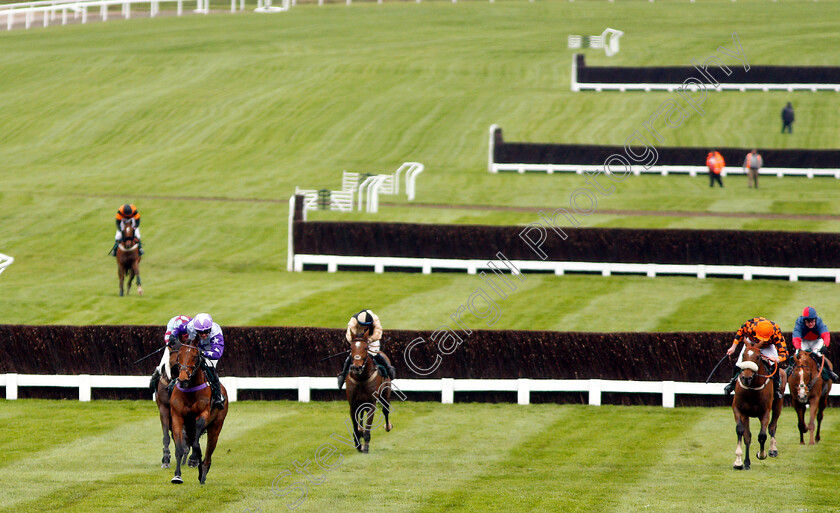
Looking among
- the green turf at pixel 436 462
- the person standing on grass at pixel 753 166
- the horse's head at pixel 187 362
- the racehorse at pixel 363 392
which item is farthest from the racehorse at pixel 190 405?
the person standing on grass at pixel 753 166

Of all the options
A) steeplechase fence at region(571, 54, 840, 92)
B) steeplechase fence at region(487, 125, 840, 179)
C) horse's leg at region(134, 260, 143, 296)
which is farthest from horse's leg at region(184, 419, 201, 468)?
steeplechase fence at region(571, 54, 840, 92)

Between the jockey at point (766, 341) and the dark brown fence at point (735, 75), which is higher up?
the dark brown fence at point (735, 75)

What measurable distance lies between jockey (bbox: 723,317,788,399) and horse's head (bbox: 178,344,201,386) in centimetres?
615

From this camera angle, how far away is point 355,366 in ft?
Answer: 45.9

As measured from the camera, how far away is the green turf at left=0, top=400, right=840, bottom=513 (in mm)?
11906

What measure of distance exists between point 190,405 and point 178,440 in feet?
1.26

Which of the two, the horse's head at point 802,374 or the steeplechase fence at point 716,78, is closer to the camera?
the horse's head at point 802,374

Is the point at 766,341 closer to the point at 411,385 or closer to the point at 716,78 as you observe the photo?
the point at 411,385

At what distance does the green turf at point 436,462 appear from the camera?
39.1ft

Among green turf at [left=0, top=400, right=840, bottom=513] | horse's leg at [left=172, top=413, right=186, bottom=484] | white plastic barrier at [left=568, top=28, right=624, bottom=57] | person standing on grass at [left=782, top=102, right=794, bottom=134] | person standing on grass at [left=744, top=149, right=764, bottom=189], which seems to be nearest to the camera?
green turf at [left=0, top=400, right=840, bottom=513]

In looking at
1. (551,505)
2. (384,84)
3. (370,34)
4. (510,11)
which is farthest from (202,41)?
(551,505)

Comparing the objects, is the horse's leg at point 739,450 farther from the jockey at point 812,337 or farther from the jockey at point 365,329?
the jockey at point 365,329

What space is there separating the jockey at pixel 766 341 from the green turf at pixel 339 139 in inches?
314

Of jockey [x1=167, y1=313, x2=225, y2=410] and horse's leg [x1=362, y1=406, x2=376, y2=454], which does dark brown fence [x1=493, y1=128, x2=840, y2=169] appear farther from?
jockey [x1=167, y1=313, x2=225, y2=410]
